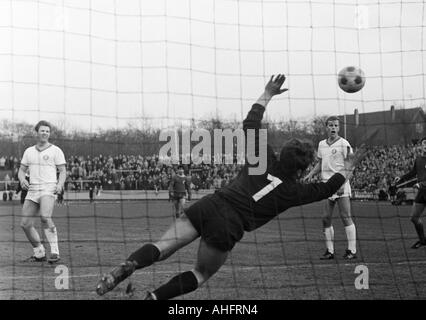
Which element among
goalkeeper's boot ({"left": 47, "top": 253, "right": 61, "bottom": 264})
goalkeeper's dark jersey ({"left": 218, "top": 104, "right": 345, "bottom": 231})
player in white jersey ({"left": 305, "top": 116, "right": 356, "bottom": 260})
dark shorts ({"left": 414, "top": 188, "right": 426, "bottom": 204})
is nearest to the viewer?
goalkeeper's dark jersey ({"left": 218, "top": 104, "right": 345, "bottom": 231})

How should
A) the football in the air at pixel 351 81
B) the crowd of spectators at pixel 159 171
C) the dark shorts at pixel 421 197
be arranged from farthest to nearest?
the crowd of spectators at pixel 159 171, the dark shorts at pixel 421 197, the football in the air at pixel 351 81

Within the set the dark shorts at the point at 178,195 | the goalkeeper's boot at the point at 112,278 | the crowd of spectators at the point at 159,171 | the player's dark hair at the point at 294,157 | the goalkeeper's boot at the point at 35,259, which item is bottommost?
the goalkeeper's boot at the point at 35,259

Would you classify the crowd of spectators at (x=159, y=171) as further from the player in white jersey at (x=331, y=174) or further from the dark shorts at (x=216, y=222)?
the dark shorts at (x=216, y=222)

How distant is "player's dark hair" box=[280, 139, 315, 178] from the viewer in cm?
527

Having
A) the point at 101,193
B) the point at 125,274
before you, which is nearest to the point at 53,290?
the point at 125,274

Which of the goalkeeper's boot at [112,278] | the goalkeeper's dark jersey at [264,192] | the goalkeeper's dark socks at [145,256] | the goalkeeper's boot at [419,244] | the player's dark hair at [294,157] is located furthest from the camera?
the goalkeeper's boot at [419,244]

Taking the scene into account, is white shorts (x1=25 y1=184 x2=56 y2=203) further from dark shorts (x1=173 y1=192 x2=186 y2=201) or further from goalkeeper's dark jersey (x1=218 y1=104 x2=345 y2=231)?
dark shorts (x1=173 y1=192 x2=186 y2=201)

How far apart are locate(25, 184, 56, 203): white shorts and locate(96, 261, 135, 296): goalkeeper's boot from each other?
178 inches

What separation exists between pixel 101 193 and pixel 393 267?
28884mm

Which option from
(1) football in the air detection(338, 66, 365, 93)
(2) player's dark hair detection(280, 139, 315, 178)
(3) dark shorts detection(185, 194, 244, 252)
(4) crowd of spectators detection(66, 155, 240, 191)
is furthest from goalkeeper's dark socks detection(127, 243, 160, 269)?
(4) crowd of spectators detection(66, 155, 240, 191)

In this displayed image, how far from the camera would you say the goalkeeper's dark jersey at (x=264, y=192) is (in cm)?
513

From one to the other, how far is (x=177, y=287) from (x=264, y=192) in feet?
3.53

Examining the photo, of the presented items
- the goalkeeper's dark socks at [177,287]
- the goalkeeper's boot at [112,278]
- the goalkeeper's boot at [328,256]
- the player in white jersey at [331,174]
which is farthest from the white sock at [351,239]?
the goalkeeper's boot at [112,278]
